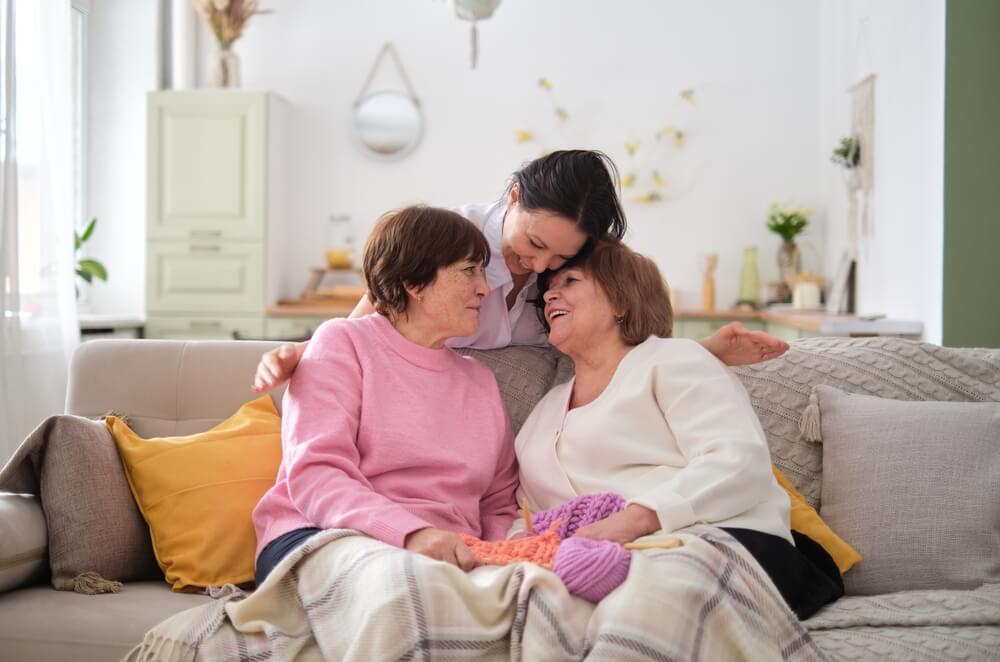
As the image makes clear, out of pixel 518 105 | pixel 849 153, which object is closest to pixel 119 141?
pixel 518 105

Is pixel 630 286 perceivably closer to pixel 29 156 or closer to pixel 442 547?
pixel 442 547

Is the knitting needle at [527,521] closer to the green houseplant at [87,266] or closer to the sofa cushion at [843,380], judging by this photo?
the sofa cushion at [843,380]

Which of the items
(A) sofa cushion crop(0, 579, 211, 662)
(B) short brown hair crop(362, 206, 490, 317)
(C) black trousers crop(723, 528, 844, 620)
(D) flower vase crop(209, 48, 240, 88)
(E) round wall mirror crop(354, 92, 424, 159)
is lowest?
(A) sofa cushion crop(0, 579, 211, 662)

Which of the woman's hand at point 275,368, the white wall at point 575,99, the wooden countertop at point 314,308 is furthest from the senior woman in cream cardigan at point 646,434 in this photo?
the white wall at point 575,99

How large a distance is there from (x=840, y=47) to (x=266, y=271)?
132 inches

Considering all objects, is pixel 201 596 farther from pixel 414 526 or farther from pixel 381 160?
pixel 381 160

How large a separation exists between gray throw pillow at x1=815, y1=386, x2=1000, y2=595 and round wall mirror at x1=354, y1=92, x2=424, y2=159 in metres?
4.16

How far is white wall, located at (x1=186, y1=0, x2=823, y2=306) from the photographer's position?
565cm

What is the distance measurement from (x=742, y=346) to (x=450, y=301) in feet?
1.99

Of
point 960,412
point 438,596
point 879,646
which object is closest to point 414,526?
point 438,596

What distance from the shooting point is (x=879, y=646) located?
5.24 feet

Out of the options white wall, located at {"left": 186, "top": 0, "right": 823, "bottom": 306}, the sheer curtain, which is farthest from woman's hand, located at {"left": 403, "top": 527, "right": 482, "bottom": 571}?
white wall, located at {"left": 186, "top": 0, "right": 823, "bottom": 306}

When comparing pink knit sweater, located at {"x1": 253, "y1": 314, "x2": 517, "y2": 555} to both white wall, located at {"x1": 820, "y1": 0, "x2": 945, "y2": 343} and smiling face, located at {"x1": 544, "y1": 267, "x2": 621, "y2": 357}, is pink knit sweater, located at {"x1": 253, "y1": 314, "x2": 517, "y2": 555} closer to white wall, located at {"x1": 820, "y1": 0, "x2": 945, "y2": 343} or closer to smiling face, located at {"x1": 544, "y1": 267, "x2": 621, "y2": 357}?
smiling face, located at {"x1": 544, "y1": 267, "x2": 621, "y2": 357}

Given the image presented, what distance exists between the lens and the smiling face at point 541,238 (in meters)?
2.02
